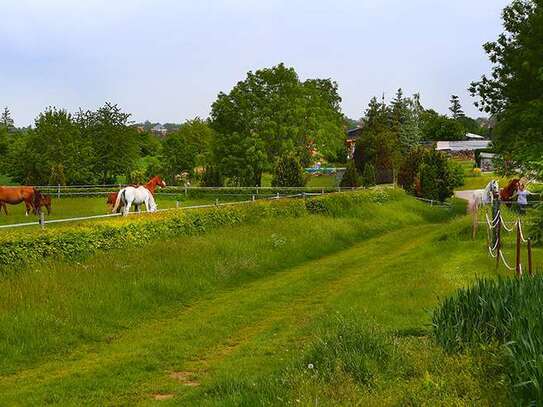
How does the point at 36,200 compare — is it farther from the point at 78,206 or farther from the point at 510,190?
the point at 510,190

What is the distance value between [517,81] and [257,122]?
100 ft

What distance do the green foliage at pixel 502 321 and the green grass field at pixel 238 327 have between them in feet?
1.03

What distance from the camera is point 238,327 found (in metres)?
11.8

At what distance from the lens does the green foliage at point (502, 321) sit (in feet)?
17.7

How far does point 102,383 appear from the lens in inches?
336

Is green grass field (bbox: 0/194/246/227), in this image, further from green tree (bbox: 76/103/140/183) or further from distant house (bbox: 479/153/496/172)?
distant house (bbox: 479/153/496/172)

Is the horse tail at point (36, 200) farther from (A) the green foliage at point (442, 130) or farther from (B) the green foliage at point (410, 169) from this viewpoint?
(A) the green foliage at point (442, 130)

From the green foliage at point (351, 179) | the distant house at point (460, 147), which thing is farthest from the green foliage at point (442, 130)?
the green foliage at point (351, 179)

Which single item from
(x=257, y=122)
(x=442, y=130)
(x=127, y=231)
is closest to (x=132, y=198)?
(x=127, y=231)

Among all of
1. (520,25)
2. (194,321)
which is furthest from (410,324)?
(520,25)

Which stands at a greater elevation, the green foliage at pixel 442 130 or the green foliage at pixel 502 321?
the green foliage at pixel 442 130

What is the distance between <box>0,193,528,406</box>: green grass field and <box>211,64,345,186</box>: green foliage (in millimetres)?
36397

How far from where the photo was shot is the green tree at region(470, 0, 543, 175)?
29.4 m

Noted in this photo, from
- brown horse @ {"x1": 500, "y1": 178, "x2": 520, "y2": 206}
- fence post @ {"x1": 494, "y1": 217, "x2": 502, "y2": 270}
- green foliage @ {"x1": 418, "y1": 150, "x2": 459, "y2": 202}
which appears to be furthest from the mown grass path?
green foliage @ {"x1": 418, "y1": 150, "x2": 459, "y2": 202}
